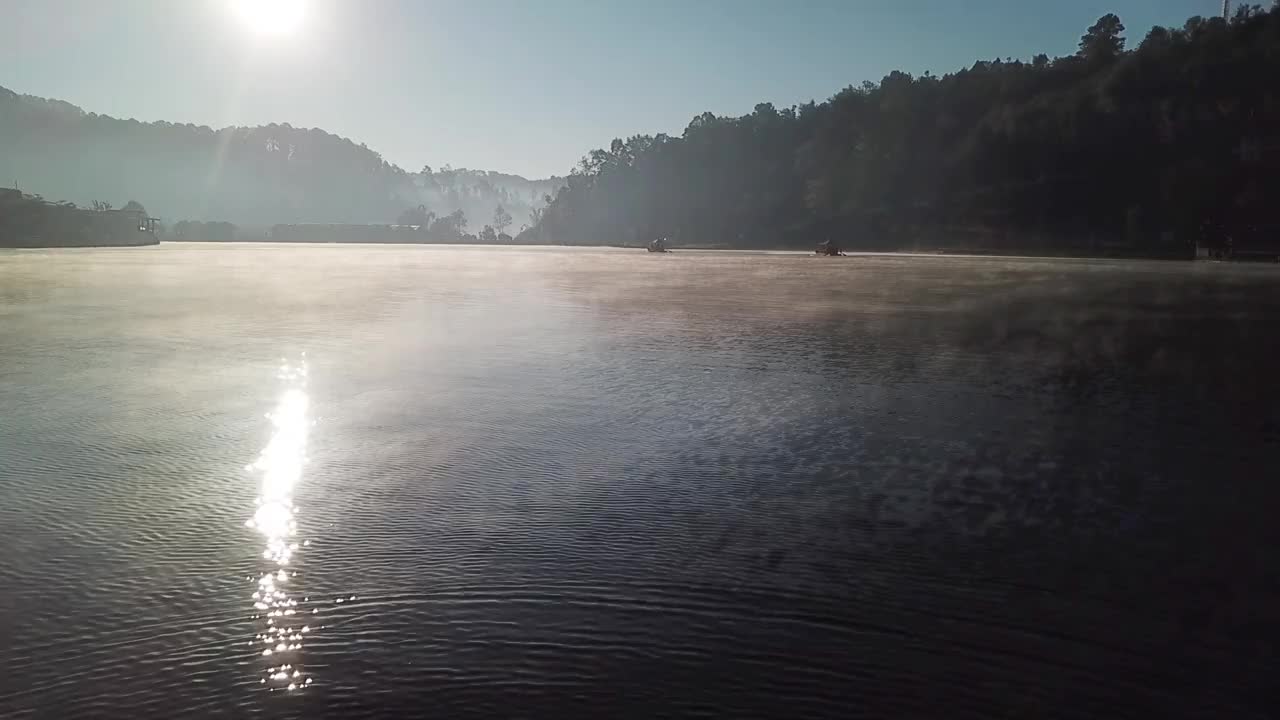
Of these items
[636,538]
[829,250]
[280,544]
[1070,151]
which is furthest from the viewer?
[1070,151]

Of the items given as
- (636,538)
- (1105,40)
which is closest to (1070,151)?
(1105,40)

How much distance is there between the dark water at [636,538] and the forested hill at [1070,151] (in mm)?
105866

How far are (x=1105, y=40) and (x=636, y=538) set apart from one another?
160m

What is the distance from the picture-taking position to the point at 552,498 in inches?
282

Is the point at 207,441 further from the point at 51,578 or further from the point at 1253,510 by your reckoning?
the point at 1253,510

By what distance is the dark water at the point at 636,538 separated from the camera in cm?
425

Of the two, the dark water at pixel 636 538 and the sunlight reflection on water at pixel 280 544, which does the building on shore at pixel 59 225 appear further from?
the sunlight reflection on water at pixel 280 544

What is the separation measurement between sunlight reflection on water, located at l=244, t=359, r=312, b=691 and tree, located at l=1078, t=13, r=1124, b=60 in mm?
153636

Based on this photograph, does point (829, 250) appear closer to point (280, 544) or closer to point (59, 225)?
point (280, 544)

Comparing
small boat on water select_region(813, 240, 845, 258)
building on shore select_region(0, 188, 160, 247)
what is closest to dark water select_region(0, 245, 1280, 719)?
small boat on water select_region(813, 240, 845, 258)

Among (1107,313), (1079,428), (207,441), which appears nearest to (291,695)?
(207,441)

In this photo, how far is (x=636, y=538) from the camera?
6.21 meters

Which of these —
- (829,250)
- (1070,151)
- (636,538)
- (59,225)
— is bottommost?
(636,538)

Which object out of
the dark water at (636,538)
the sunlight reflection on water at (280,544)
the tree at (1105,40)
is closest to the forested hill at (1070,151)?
the tree at (1105,40)
